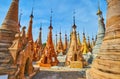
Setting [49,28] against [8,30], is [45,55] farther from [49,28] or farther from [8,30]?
[8,30]

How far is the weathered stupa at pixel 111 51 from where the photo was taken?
434 cm

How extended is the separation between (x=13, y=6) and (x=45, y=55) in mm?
9986

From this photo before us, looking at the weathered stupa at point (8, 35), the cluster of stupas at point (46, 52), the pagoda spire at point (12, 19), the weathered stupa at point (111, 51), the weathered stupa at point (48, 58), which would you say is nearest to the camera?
the weathered stupa at point (111, 51)

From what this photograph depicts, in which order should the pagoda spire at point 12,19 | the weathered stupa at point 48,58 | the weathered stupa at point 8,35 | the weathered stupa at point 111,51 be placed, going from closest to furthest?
the weathered stupa at point 111,51, the weathered stupa at point 8,35, the pagoda spire at point 12,19, the weathered stupa at point 48,58

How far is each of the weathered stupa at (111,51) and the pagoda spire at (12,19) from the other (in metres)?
8.04

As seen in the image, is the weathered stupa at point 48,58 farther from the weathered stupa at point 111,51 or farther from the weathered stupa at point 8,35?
the weathered stupa at point 111,51

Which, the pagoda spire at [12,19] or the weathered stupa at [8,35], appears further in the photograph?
the pagoda spire at [12,19]

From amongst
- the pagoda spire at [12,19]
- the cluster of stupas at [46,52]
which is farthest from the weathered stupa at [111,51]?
the pagoda spire at [12,19]

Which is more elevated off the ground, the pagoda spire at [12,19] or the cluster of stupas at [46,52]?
the pagoda spire at [12,19]

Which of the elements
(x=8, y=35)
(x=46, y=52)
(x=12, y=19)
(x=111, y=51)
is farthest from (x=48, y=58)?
(x=111, y=51)

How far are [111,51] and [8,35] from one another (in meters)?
8.25

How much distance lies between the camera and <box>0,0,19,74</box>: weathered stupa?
848 centimetres

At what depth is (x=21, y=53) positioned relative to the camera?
9547 millimetres

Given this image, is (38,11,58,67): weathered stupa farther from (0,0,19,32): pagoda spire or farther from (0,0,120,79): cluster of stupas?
(0,0,19,32): pagoda spire
